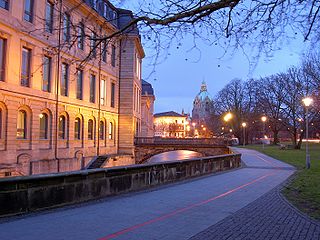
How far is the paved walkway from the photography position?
7.66 metres

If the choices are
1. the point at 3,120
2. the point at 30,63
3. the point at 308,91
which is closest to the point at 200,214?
the point at 3,120

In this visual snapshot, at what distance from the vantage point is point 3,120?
88.9 ft

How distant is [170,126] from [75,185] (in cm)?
14773

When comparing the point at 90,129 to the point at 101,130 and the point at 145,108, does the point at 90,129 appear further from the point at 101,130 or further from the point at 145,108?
the point at 145,108

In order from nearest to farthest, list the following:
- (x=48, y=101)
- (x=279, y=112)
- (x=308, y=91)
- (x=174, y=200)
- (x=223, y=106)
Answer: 1. (x=174, y=200)
2. (x=48, y=101)
3. (x=308, y=91)
4. (x=279, y=112)
5. (x=223, y=106)

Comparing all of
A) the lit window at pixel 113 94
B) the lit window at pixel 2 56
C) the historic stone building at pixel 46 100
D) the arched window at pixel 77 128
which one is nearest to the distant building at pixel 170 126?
the lit window at pixel 113 94

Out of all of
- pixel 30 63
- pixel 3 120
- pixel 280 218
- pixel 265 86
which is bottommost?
pixel 280 218

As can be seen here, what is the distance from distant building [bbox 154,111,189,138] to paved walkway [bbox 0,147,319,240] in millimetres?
116628

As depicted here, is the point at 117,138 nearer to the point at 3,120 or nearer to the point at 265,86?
the point at 3,120

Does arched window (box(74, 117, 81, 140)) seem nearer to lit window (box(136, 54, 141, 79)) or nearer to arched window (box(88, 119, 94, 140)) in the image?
arched window (box(88, 119, 94, 140))

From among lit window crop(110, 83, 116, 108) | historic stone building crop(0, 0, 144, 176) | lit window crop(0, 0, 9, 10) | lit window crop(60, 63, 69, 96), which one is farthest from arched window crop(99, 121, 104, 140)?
lit window crop(0, 0, 9, 10)

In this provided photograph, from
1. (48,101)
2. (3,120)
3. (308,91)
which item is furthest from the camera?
(308,91)

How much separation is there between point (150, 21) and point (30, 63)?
23962 mm

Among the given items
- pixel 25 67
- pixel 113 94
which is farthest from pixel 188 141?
pixel 25 67
